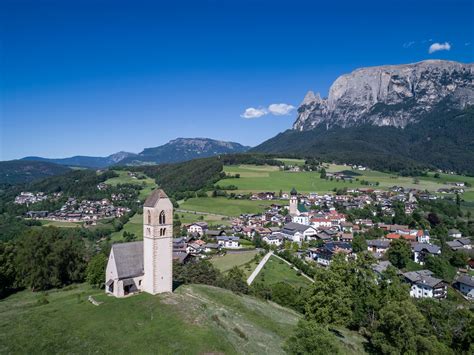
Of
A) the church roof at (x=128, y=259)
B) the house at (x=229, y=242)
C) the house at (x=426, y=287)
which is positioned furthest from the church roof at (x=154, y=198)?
the house at (x=426, y=287)

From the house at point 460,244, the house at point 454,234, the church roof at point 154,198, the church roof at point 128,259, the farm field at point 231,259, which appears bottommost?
the house at point 460,244

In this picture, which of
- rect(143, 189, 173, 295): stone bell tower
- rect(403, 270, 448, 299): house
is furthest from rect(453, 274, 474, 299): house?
rect(143, 189, 173, 295): stone bell tower

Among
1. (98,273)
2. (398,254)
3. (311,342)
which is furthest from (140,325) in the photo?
(398,254)

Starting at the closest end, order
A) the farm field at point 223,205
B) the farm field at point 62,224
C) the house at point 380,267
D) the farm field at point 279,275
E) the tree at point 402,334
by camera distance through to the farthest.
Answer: the tree at point 402,334
the farm field at point 279,275
the house at point 380,267
the farm field at point 62,224
the farm field at point 223,205

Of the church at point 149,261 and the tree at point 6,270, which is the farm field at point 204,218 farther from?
the church at point 149,261

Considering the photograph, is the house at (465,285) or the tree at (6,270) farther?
the house at (465,285)

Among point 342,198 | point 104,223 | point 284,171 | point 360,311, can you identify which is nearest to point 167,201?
point 360,311

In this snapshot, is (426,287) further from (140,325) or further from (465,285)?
(140,325)

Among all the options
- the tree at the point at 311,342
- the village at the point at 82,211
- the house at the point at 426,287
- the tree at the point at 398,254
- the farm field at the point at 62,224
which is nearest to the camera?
the tree at the point at 311,342
